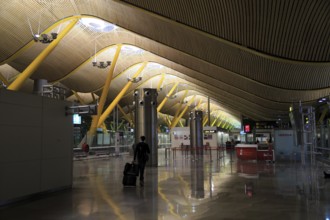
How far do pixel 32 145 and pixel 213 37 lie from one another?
7.93 meters

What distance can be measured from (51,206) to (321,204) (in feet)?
19.4

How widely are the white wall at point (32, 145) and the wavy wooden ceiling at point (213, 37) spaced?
5808 mm

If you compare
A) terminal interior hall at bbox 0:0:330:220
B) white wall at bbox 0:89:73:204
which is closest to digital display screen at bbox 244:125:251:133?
terminal interior hall at bbox 0:0:330:220

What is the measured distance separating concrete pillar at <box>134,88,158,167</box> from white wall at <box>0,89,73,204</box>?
9.23 m

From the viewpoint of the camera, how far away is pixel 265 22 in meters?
11.0

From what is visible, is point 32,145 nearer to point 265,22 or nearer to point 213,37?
point 213,37

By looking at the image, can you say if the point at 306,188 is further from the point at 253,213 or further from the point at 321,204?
the point at 253,213

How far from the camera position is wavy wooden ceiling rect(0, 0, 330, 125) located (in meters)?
10.9

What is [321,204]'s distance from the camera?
7109mm

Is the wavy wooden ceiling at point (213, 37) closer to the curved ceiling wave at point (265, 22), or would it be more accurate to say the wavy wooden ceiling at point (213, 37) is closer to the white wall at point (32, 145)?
the curved ceiling wave at point (265, 22)

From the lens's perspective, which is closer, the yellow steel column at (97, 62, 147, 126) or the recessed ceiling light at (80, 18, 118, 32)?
the recessed ceiling light at (80, 18, 118, 32)

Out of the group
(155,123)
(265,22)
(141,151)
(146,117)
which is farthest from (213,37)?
(155,123)

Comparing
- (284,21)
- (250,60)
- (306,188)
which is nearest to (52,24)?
(250,60)

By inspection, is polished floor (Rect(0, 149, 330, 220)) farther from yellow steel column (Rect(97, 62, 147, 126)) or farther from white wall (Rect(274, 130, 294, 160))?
yellow steel column (Rect(97, 62, 147, 126))
